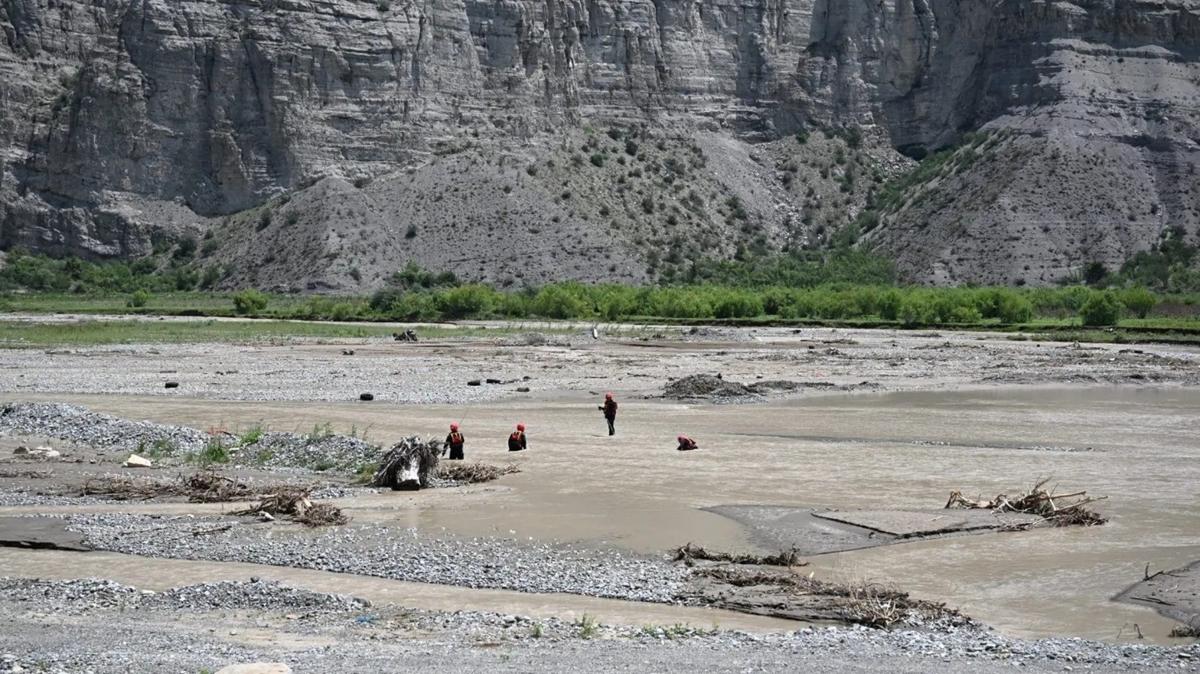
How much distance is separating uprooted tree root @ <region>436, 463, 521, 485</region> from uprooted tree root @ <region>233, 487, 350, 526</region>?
3.32 m

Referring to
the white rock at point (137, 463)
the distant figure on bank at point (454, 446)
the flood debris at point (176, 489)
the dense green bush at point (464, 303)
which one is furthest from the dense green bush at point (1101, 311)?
the flood debris at point (176, 489)

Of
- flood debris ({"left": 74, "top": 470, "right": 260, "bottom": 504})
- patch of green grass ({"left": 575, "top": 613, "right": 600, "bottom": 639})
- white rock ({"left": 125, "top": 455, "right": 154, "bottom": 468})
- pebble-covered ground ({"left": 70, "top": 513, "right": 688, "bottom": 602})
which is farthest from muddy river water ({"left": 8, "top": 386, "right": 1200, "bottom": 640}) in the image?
white rock ({"left": 125, "top": 455, "right": 154, "bottom": 468})

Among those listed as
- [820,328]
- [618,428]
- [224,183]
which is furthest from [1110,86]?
[618,428]

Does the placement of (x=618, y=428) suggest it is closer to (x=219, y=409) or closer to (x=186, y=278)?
(x=219, y=409)

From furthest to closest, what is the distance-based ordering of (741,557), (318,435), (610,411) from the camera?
(610,411)
(318,435)
(741,557)

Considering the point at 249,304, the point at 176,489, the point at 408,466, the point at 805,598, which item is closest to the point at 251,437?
the point at 176,489

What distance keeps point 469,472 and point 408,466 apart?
1.37 m

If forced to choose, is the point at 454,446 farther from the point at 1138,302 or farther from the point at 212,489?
the point at 1138,302

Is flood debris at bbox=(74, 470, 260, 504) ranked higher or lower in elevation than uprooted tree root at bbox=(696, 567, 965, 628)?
lower

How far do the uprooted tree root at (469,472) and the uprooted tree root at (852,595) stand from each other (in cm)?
757

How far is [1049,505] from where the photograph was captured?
1998 cm

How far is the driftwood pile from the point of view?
64.3 ft

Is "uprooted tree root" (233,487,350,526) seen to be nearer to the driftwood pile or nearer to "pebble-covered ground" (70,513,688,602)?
"pebble-covered ground" (70,513,688,602)

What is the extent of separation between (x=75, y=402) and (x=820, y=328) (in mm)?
47590
